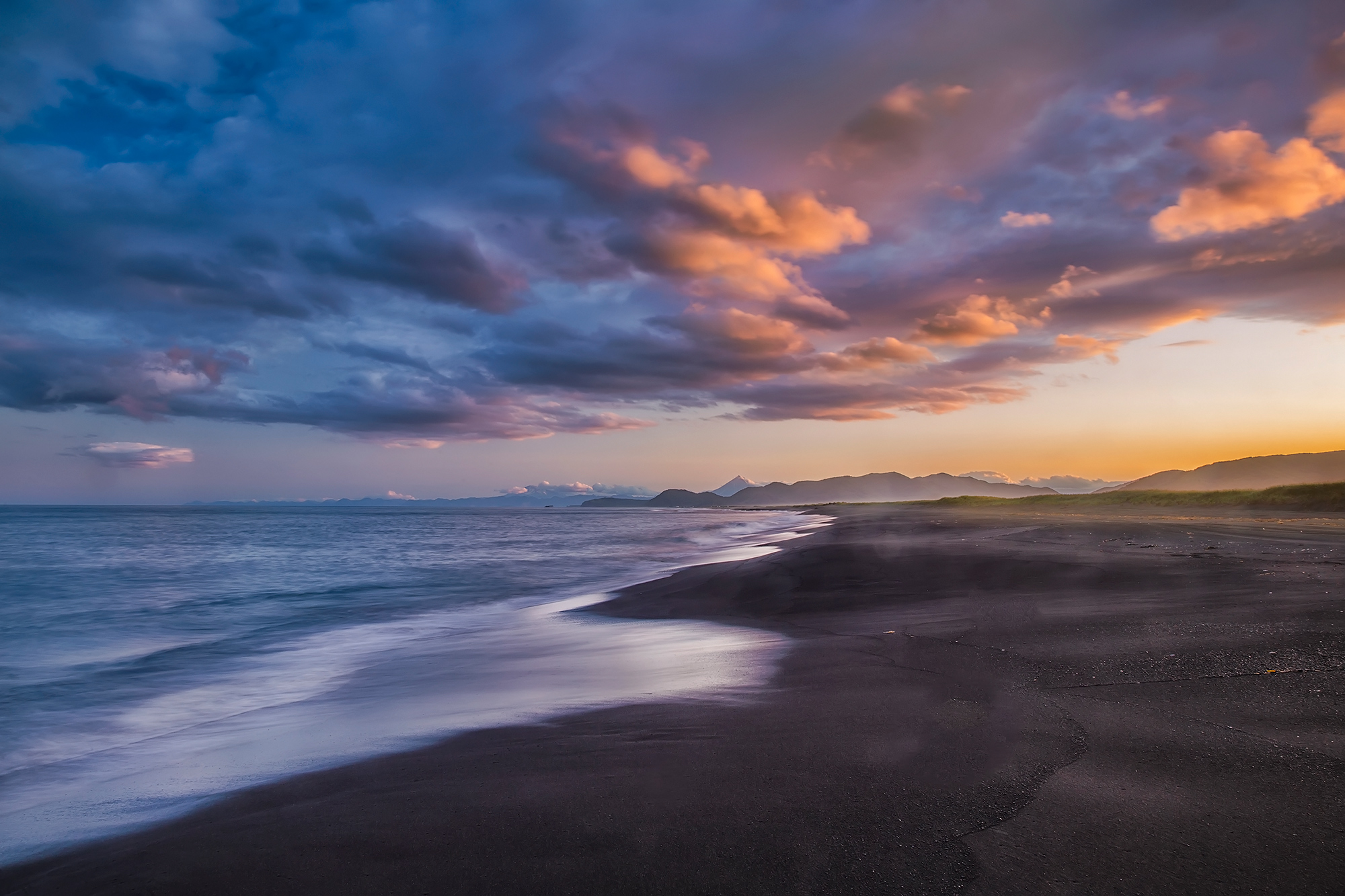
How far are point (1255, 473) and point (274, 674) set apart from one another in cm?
16728

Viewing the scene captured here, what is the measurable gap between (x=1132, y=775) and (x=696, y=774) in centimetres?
244

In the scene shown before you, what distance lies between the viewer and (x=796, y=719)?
491cm

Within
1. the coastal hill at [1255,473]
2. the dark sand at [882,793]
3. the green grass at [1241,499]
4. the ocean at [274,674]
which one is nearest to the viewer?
the dark sand at [882,793]

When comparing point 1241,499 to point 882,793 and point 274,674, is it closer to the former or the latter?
point 882,793

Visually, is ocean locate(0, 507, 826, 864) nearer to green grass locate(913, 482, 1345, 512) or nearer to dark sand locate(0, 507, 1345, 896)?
dark sand locate(0, 507, 1345, 896)

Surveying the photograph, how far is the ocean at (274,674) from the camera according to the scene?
5273mm

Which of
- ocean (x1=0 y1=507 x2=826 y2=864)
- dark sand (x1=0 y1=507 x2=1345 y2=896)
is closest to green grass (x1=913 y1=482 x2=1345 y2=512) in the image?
ocean (x1=0 y1=507 x2=826 y2=864)

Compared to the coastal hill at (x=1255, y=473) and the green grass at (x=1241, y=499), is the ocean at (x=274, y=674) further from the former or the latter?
the coastal hill at (x=1255, y=473)

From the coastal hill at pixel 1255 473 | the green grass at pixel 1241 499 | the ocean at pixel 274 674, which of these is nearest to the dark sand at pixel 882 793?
the ocean at pixel 274 674

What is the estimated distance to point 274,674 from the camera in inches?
383

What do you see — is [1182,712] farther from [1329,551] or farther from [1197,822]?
[1329,551]

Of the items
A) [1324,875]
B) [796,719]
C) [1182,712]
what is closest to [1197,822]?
[1324,875]

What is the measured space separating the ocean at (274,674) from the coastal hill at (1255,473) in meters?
103

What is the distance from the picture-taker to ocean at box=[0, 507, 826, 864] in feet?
17.3
